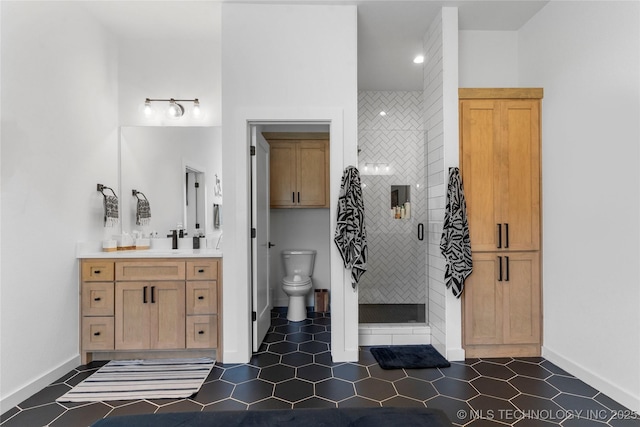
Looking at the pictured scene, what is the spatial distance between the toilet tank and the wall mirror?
119cm

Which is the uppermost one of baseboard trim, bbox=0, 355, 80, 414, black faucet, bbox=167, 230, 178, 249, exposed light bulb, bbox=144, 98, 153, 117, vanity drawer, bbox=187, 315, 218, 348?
exposed light bulb, bbox=144, 98, 153, 117

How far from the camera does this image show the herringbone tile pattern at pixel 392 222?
142 inches

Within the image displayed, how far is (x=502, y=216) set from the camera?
3.03 m

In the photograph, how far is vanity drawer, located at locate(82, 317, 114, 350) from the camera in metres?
2.89

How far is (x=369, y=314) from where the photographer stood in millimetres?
3648

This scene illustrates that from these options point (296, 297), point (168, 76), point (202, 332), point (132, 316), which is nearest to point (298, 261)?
point (296, 297)

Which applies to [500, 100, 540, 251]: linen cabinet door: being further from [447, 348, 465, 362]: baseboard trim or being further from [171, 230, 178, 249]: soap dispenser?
[171, 230, 178, 249]: soap dispenser

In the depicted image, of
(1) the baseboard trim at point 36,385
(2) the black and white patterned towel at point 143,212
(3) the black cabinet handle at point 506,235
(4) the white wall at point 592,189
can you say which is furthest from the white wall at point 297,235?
(4) the white wall at point 592,189

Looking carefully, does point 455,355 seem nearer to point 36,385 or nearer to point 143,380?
point 143,380

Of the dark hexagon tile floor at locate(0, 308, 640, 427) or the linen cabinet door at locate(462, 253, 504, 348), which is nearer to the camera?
the dark hexagon tile floor at locate(0, 308, 640, 427)

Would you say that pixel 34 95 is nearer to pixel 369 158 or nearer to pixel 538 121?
pixel 369 158

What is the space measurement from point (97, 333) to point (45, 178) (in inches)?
52.0

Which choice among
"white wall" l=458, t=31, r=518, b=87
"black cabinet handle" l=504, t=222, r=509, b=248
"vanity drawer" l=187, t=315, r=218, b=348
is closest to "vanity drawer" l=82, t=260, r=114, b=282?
"vanity drawer" l=187, t=315, r=218, b=348

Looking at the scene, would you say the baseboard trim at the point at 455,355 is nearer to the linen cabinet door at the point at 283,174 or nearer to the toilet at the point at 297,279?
the toilet at the point at 297,279
